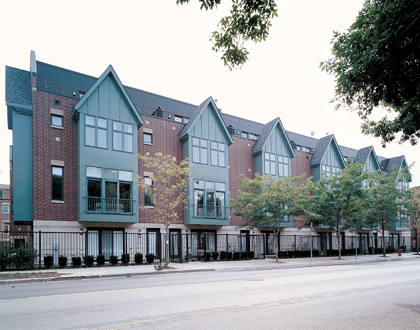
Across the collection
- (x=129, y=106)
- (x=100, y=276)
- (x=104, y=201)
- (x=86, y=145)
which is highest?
(x=129, y=106)

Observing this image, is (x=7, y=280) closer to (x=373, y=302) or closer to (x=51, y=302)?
(x=51, y=302)

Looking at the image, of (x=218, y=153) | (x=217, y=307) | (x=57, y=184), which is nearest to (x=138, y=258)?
(x=57, y=184)

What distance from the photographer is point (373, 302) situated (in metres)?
8.90

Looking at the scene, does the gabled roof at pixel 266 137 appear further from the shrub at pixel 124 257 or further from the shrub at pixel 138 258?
the shrub at pixel 124 257

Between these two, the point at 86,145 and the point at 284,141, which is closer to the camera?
the point at 86,145

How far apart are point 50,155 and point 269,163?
18620mm

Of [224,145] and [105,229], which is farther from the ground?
[224,145]

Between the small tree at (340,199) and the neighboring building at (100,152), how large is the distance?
410 centimetres

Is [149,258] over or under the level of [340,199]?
under

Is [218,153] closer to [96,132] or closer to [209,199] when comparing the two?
[209,199]

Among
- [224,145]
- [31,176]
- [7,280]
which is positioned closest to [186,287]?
[7,280]

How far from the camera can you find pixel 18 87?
24.3 meters

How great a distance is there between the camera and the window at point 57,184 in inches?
915

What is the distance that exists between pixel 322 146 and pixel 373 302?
1277 inches
